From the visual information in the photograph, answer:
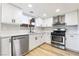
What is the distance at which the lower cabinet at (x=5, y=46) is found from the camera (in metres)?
1.33

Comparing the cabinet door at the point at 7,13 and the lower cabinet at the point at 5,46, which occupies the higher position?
the cabinet door at the point at 7,13

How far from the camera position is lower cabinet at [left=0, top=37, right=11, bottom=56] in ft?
4.36

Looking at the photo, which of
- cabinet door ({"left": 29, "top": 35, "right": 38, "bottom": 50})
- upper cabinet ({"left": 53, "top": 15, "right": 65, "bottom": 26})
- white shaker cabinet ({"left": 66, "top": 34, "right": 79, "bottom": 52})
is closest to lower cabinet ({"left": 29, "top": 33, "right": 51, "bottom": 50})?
cabinet door ({"left": 29, "top": 35, "right": 38, "bottom": 50})

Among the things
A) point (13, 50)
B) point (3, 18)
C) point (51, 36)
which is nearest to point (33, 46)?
point (51, 36)

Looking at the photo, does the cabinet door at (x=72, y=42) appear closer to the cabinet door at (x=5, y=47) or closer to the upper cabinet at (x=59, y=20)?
the upper cabinet at (x=59, y=20)

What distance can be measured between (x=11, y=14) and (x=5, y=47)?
853 mm

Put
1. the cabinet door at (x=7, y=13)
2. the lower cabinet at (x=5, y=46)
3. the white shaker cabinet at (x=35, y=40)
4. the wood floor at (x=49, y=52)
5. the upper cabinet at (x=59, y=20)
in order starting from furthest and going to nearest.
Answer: the white shaker cabinet at (x=35, y=40), the upper cabinet at (x=59, y=20), the cabinet door at (x=7, y=13), the wood floor at (x=49, y=52), the lower cabinet at (x=5, y=46)

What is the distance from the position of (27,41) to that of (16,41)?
20.6 inches

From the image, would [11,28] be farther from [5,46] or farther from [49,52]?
[49,52]

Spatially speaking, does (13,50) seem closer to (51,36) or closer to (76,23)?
(51,36)

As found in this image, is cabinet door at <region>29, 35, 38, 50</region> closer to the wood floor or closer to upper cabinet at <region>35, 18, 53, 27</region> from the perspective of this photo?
the wood floor

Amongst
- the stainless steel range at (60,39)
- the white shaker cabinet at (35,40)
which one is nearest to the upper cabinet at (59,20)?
the stainless steel range at (60,39)

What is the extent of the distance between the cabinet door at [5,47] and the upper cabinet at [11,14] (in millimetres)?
481

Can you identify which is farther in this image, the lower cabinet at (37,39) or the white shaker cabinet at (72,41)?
the lower cabinet at (37,39)
